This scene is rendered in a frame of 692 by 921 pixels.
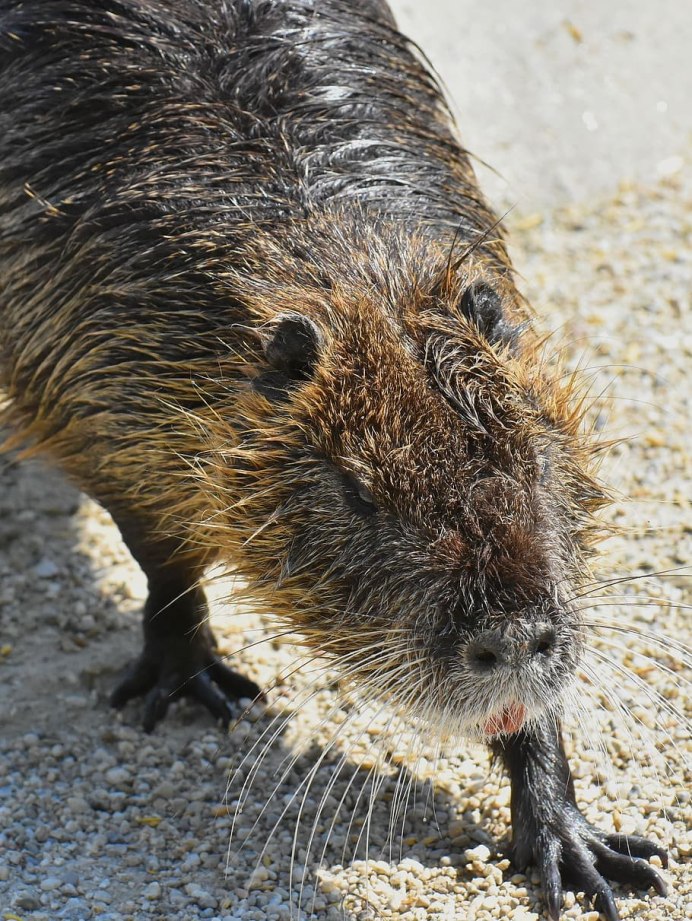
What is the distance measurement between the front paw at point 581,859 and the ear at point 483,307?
1738mm

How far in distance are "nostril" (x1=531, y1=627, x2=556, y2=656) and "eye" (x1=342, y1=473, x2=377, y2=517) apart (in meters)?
0.62

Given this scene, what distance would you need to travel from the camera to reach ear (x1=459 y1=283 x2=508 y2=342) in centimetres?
413

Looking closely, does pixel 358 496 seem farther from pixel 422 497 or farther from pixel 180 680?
pixel 180 680

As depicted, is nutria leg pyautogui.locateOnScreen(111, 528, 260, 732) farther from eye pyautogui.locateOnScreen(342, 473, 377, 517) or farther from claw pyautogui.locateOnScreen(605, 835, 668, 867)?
claw pyautogui.locateOnScreen(605, 835, 668, 867)

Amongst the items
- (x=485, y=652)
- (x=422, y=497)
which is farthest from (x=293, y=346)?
(x=485, y=652)

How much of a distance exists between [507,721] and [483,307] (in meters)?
1.30

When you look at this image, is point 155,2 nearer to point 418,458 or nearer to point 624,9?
point 418,458

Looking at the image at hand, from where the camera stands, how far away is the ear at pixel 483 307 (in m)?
4.13

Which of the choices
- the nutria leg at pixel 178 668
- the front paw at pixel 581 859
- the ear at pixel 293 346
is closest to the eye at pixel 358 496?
the ear at pixel 293 346

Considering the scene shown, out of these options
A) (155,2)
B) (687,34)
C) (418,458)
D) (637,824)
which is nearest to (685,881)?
(637,824)

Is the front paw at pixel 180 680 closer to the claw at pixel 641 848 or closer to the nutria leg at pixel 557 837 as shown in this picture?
the nutria leg at pixel 557 837

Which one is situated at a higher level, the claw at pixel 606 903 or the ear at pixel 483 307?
the ear at pixel 483 307

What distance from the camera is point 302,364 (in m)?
4.12

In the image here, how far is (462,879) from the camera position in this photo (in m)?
4.52
